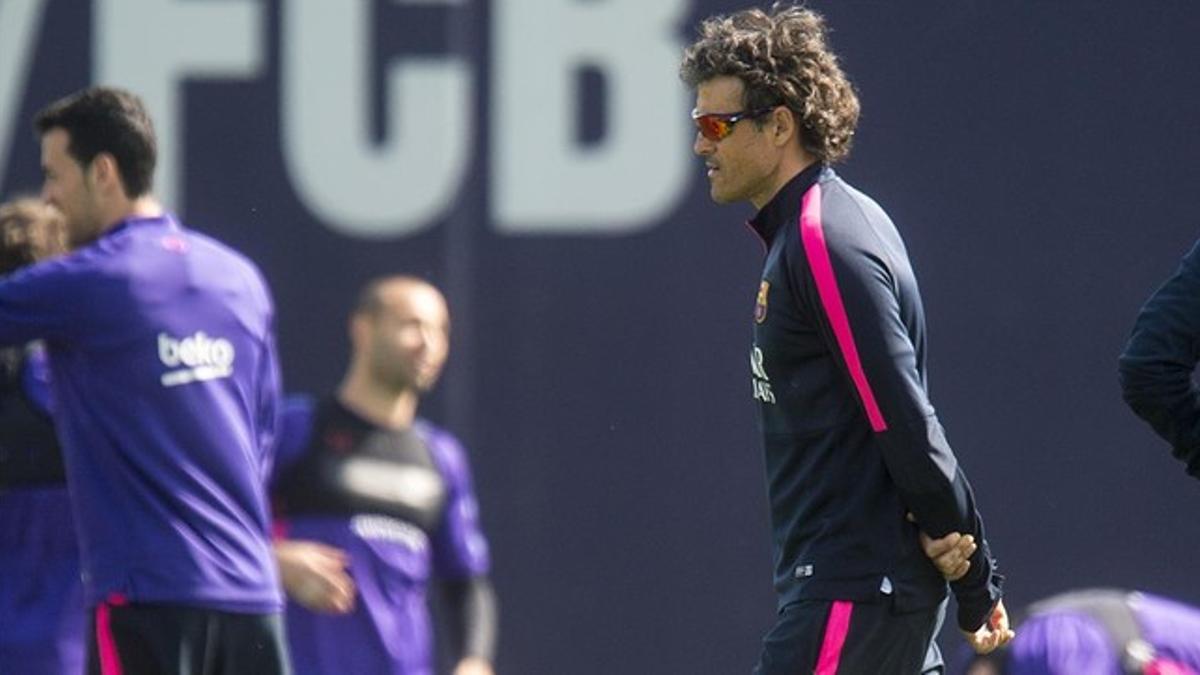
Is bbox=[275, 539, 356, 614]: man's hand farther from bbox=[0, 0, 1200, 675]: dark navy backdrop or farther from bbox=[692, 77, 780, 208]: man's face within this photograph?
bbox=[692, 77, 780, 208]: man's face

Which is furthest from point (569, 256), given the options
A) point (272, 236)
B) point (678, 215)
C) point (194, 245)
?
point (194, 245)

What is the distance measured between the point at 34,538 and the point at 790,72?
2163 mm

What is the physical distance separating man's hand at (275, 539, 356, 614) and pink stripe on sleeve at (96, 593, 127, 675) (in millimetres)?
770

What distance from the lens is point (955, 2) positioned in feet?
22.4

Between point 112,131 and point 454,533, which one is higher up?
point 112,131

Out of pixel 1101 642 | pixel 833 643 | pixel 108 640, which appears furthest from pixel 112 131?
pixel 1101 642

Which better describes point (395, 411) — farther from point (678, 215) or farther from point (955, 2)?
point (955, 2)

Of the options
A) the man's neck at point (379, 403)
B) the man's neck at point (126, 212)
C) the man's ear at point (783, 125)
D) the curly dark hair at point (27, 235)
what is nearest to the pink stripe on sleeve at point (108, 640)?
the man's neck at point (126, 212)

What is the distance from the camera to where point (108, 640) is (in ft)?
15.6

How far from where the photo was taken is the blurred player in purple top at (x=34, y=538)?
5.61m

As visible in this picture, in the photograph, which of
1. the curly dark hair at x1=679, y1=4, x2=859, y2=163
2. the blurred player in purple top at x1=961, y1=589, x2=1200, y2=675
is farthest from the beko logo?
the blurred player in purple top at x1=961, y1=589, x2=1200, y2=675

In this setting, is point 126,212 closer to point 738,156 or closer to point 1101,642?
point 738,156

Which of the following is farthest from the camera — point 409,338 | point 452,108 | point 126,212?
point 452,108

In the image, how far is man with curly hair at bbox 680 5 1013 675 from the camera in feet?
13.4
